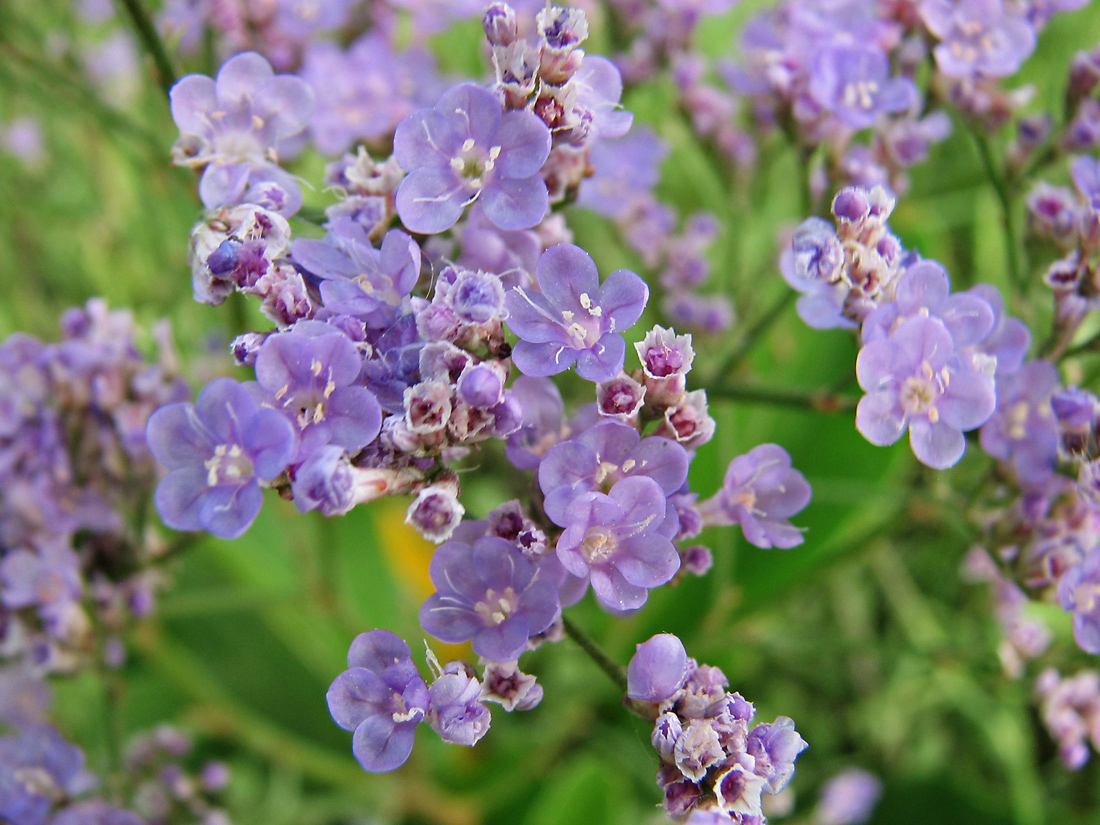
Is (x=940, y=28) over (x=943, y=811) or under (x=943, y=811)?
over

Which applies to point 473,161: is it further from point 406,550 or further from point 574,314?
point 406,550

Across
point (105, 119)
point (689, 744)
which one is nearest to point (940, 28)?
point (689, 744)

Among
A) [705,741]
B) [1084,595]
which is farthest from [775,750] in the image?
[1084,595]

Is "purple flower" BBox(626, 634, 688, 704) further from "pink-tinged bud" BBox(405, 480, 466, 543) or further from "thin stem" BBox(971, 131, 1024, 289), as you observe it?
"thin stem" BBox(971, 131, 1024, 289)

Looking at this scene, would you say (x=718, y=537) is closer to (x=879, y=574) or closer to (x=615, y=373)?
(x=615, y=373)

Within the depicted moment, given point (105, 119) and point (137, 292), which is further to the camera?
point (137, 292)

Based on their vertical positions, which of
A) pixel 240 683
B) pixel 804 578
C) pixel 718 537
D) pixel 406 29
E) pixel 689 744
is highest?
pixel 406 29

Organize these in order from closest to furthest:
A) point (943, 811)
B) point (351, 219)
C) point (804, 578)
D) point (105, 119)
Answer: point (351, 219), point (105, 119), point (804, 578), point (943, 811)
